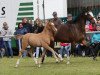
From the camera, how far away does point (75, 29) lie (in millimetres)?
20016

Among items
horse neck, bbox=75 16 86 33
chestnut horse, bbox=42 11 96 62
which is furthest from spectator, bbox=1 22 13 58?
horse neck, bbox=75 16 86 33

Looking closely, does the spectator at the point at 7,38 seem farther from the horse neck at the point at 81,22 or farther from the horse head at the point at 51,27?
the horse head at the point at 51,27

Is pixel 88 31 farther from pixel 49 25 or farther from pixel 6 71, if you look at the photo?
pixel 6 71

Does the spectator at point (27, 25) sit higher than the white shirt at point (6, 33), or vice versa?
the spectator at point (27, 25)

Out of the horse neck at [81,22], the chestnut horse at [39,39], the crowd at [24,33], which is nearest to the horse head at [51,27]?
the chestnut horse at [39,39]

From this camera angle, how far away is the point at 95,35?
23375 mm

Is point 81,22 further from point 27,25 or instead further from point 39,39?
point 27,25

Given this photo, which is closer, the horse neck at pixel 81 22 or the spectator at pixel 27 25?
the horse neck at pixel 81 22

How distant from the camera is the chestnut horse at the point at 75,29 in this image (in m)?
19.9

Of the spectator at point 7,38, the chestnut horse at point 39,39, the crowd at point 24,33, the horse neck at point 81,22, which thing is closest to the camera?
the chestnut horse at point 39,39

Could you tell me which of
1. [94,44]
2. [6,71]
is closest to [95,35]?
[94,44]

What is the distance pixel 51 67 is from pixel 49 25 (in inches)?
69.3

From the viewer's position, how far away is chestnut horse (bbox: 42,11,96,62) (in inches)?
784

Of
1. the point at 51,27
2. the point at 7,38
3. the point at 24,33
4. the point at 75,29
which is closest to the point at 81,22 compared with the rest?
the point at 75,29
